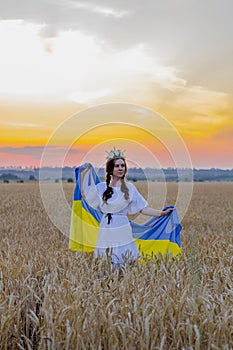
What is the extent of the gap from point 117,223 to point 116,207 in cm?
20

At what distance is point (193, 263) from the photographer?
5578 millimetres

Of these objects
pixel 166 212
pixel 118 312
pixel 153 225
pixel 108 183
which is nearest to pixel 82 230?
pixel 108 183

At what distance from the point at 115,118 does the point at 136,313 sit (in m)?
3.28

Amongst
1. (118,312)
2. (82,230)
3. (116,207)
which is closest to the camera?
(118,312)

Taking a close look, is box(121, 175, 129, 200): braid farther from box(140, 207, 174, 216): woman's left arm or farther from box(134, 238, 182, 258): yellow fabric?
box(134, 238, 182, 258): yellow fabric

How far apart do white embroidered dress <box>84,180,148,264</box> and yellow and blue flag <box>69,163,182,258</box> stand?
37 cm

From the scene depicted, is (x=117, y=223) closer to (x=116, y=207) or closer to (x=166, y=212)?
(x=116, y=207)

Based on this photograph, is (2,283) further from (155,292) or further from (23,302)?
(155,292)

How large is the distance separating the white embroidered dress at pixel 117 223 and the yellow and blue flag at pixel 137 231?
1.20 feet

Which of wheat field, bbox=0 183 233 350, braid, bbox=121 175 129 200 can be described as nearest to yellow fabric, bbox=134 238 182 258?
braid, bbox=121 175 129 200

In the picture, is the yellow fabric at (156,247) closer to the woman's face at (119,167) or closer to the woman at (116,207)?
the woman at (116,207)

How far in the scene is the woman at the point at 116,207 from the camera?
5.75 metres

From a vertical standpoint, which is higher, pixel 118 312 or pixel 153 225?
pixel 153 225

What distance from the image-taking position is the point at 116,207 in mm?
5852
